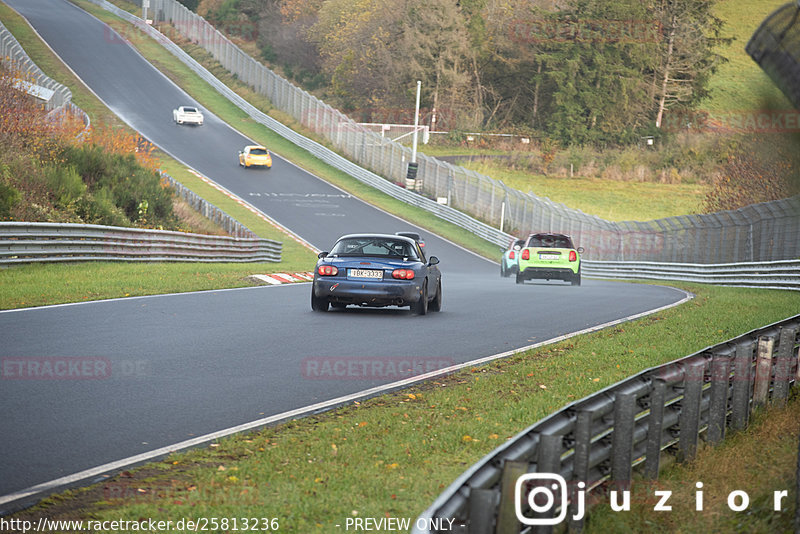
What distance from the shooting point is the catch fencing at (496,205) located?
28.5 m

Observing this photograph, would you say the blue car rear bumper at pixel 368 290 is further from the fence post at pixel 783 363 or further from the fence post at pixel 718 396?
the fence post at pixel 718 396

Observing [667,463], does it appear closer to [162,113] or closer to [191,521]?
[191,521]

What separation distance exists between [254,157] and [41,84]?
1399 cm

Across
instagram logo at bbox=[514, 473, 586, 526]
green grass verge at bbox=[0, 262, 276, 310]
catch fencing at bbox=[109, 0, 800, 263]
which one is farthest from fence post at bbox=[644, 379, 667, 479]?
catch fencing at bbox=[109, 0, 800, 263]

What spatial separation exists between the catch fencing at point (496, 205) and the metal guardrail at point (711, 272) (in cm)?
55

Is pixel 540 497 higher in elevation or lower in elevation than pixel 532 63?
lower

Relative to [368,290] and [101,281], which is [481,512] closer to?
[368,290]

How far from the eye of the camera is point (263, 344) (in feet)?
39.4

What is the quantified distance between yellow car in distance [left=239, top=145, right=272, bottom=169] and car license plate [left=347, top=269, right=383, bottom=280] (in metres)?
43.6

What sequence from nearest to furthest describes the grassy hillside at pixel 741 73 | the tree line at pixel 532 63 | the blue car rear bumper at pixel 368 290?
the grassy hillside at pixel 741 73 → the blue car rear bumper at pixel 368 290 → the tree line at pixel 532 63

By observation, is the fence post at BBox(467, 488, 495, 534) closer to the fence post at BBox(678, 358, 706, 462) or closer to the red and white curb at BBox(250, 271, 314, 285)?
the fence post at BBox(678, 358, 706, 462)

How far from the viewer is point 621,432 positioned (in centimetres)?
545

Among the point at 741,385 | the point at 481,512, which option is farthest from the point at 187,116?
the point at 481,512

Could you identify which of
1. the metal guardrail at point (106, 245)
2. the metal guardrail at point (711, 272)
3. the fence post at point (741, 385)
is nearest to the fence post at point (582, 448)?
the fence post at point (741, 385)
